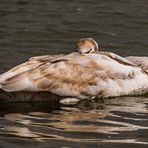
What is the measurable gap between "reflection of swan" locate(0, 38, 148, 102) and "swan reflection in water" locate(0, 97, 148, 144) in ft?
0.55

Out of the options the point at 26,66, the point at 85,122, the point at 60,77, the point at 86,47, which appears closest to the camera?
the point at 85,122

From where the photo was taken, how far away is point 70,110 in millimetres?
9672

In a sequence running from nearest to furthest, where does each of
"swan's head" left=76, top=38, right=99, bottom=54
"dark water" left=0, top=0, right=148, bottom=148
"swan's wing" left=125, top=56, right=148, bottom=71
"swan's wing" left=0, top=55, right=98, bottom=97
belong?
"dark water" left=0, top=0, right=148, bottom=148
"swan's wing" left=0, top=55, right=98, bottom=97
"swan's head" left=76, top=38, right=99, bottom=54
"swan's wing" left=125, top=56, right=148, bottom=71

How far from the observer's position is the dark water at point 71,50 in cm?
818

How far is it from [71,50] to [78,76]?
3.41 meters

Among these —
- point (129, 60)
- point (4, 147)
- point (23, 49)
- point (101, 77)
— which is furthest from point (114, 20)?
point (4, 147)

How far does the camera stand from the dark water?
818cm

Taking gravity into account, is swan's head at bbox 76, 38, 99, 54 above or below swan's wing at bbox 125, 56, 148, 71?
above

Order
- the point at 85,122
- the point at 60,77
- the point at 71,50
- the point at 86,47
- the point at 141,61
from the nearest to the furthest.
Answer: the point at 85,122 < the point at 60,77 < the point at 86,47 < the point at 141,61 < the point at 71,50

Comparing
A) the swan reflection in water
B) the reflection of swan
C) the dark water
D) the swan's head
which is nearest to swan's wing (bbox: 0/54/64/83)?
the reflection of swan

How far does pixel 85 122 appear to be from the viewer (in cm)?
888

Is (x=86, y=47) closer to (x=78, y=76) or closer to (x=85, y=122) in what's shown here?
(x=78, y=76)

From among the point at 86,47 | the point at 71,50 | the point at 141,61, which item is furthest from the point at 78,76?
the point at 71,50

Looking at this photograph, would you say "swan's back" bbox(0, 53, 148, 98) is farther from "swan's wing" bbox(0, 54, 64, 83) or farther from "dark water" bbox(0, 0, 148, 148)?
"dark water" bbox(0, 0, 148, 148)
